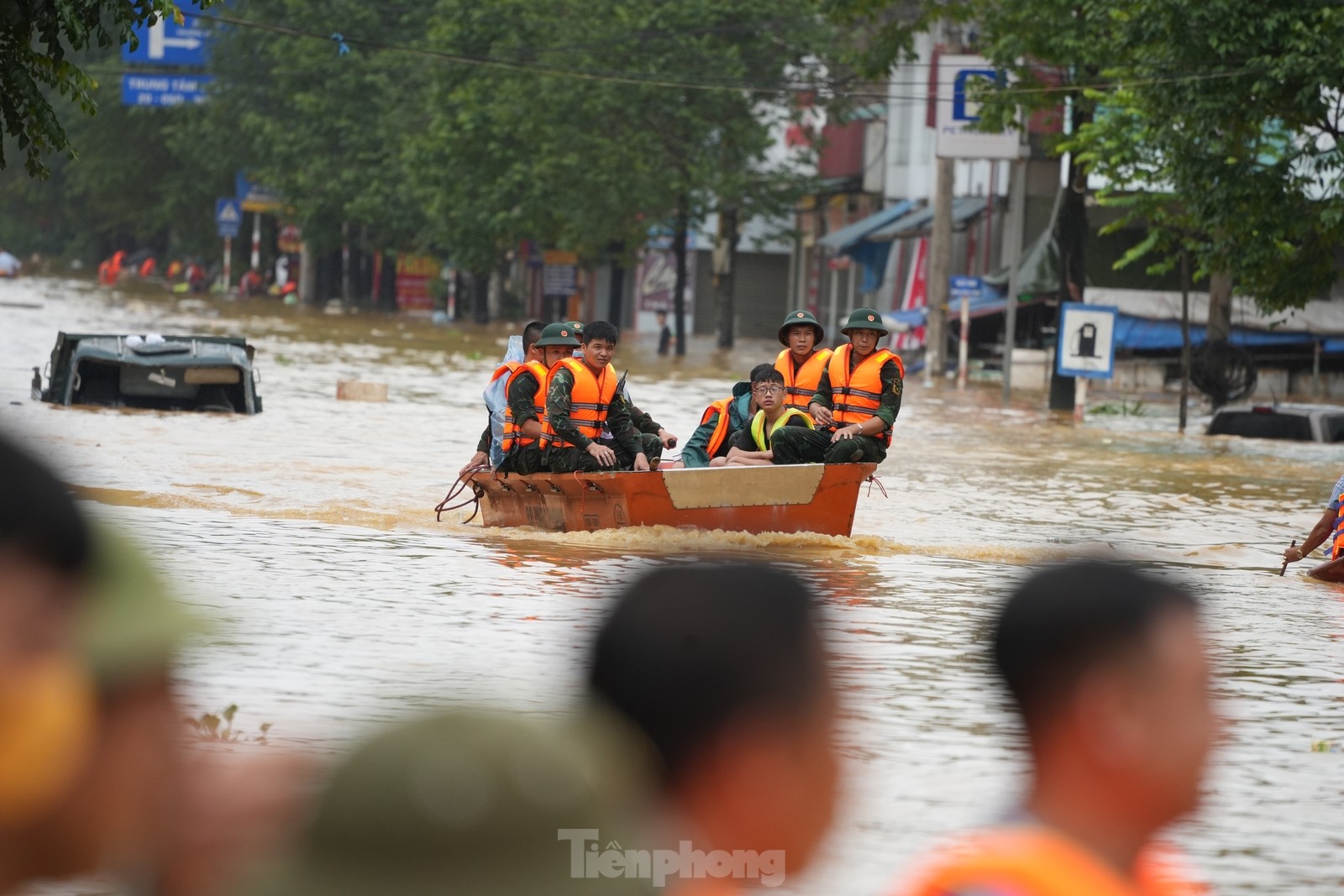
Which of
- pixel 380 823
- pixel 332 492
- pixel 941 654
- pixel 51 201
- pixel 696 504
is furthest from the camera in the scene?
pixel 51 201

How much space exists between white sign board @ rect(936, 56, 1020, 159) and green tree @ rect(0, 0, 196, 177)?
67.3 feet

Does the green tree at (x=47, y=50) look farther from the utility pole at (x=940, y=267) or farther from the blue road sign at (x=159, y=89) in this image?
the blue road sign at (x=159, y=89)

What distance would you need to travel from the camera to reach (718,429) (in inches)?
628

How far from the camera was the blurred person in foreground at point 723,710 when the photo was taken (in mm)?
2344

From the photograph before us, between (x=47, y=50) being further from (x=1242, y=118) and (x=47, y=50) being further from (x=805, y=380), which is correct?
(x=1242, y=118)

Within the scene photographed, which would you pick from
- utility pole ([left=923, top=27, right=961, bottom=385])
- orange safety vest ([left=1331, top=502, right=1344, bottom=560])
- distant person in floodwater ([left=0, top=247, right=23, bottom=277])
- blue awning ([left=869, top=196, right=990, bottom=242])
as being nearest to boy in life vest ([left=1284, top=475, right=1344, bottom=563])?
orange safety vest ([left=1331, top=502, right=1344, bottom=560])

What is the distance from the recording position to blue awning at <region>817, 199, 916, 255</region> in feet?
168

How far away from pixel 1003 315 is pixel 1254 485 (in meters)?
22.2

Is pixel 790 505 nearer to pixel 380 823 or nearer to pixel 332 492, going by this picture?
pixel 332 492

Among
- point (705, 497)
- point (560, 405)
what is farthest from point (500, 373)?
point (705, 497)

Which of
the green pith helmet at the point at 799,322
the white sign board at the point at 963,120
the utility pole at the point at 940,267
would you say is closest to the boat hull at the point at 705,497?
the green pith helmet at the point at 799,322

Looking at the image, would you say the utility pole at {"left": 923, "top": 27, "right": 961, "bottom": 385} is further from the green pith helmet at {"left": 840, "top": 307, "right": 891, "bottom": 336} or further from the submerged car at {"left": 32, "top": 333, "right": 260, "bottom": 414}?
the green pith helmet at {"left": 840, "top": 307, "right": 891, "bottom": 336}

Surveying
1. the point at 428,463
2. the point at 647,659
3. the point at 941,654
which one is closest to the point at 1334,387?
the point at 428,463

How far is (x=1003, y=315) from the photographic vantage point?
4400 centimetres
